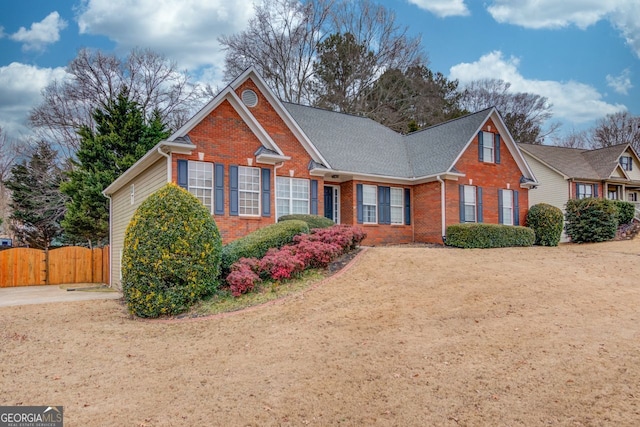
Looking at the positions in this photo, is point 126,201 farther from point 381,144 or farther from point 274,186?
point 381,144

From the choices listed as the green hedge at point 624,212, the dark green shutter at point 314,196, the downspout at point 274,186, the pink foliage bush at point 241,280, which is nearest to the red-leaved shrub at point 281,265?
the pink foliage bush at point 241,280

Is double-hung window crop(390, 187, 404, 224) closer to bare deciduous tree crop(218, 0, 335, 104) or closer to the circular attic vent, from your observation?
the circular attic vent

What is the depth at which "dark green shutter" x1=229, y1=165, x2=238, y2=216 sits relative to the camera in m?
14.2

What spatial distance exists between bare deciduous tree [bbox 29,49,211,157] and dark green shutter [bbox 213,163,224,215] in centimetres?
1969

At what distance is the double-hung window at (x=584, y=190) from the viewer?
95.3 ft

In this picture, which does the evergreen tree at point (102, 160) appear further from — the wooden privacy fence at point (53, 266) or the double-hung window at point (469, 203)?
the double-hung window at point (469, 203)

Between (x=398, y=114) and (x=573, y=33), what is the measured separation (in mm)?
17893

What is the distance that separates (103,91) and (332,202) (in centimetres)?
2112

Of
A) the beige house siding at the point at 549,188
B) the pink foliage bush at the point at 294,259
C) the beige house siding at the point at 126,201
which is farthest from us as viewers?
the beige house siding at the point at 549,188

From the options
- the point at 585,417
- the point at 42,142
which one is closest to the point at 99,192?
the point at 42,142

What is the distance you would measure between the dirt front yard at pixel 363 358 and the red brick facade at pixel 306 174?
531 centimetres

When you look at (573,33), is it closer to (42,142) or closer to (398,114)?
(398,114)

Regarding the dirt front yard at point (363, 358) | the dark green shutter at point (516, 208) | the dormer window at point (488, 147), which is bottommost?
the dirt front yard at point (363, 358)

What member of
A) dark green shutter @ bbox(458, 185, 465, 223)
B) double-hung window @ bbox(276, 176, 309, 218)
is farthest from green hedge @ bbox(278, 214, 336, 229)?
dark green shutter @ bbox(458, 185, 465, 223)
